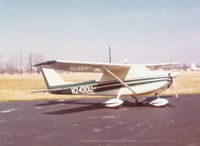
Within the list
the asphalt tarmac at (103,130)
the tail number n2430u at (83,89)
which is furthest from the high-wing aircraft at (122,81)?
the asphalt tarmac at (103,130)

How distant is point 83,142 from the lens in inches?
293

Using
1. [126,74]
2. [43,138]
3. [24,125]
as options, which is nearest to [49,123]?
[24,125]

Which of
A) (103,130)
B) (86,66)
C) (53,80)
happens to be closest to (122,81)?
(86,66)

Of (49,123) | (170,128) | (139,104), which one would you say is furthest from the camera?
(139,104)

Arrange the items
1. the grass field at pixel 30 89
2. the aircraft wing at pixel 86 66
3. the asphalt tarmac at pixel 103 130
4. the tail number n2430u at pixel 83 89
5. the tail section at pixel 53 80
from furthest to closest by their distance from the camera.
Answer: the grass field at pixel 30 89 < the tail section at pixel 53 80 < the tail number n2430u at pixel 83 89 < the aircraft wing at pixel 86 66 < the asphalt tarmac at pixel 103 130

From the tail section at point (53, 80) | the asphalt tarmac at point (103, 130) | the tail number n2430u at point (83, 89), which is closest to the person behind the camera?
the asphalt tarmac at point (103, 130)

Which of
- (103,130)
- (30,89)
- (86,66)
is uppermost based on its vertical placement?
(86,66)

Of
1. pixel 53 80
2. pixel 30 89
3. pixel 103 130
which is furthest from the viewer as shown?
pixel 30 89

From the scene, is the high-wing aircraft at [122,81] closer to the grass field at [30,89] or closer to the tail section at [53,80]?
the tail section at [53,80]

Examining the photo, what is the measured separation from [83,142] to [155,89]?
311 inches

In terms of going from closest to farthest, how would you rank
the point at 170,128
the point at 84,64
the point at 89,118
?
the point at 170,128 → the point at 89,118 → the point at 84,64

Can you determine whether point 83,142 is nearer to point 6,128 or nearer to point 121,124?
point 121,124

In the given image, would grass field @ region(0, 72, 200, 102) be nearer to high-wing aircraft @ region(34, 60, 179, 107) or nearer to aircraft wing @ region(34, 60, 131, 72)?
high-wing aircraft @ region(34, 60, 179, 107)

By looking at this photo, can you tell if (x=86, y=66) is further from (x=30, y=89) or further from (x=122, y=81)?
(x=30, y=89)
